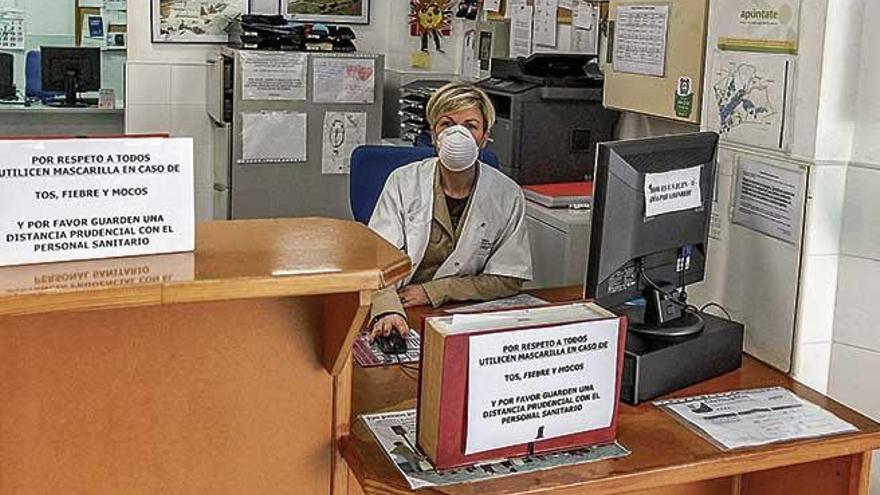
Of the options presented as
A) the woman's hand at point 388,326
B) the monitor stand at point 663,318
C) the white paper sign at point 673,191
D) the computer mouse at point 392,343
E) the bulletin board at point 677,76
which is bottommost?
the computer mouse at point 392,343

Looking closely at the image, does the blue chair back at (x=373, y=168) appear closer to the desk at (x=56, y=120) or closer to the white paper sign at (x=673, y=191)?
the white paper sign at (x=673, y=191)

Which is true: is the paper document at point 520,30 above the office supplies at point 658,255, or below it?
above

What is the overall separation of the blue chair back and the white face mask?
37cm

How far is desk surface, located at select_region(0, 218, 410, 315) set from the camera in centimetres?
130

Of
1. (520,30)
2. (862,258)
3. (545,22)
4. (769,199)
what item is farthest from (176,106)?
(862,258)

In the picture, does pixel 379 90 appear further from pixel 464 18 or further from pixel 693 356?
pixel 693 356

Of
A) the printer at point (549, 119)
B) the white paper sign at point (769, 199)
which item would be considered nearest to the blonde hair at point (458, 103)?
the printer at point (549, 119)

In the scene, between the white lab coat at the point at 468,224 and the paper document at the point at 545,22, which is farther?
the paper document at the point at 545,22

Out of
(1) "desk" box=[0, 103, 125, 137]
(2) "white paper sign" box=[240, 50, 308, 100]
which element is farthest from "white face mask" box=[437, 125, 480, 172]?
(1) "desk" box=[0, 103, 125, 137]

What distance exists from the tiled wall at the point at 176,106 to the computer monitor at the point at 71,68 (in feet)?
3.44

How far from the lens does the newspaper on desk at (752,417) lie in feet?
5.89

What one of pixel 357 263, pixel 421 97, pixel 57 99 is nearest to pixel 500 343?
pixel 357 263

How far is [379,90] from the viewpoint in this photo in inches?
188

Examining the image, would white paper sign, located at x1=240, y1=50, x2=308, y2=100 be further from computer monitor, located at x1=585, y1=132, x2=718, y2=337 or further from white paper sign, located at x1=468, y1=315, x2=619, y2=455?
white paper sign, located at x1=468, y1=315, x2=619, y2=455
